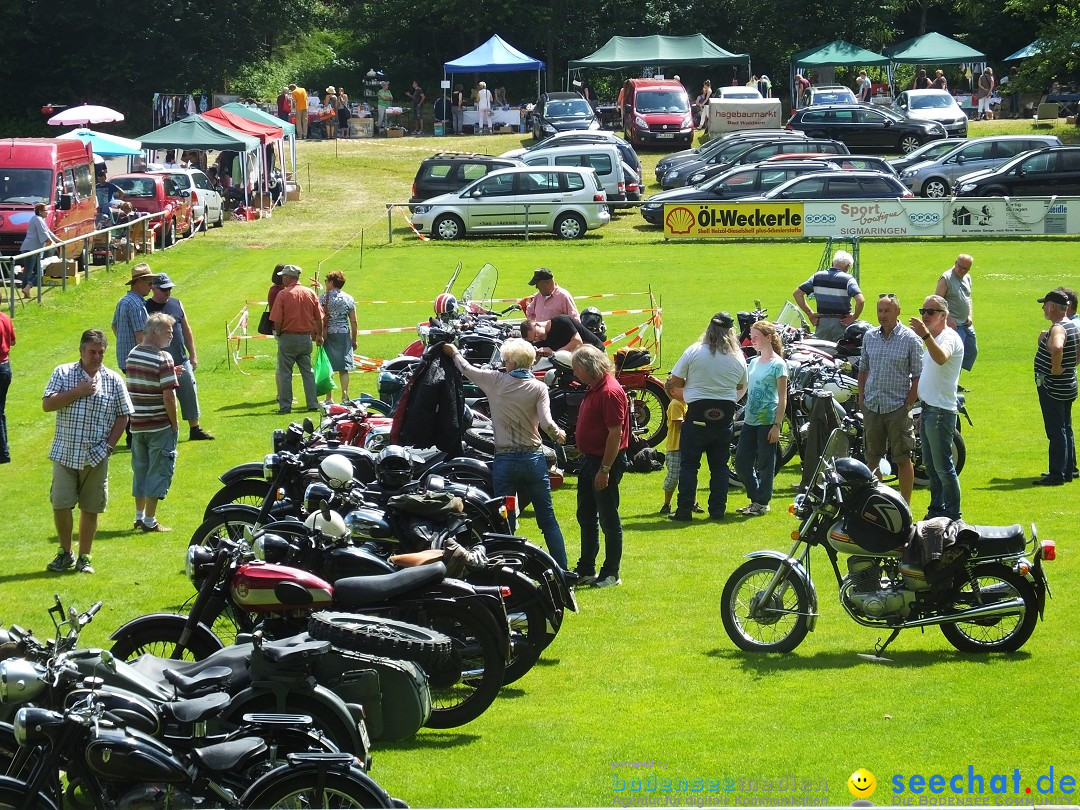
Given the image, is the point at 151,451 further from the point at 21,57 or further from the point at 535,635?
the point at 21,57

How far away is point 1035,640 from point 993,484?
16.3ft

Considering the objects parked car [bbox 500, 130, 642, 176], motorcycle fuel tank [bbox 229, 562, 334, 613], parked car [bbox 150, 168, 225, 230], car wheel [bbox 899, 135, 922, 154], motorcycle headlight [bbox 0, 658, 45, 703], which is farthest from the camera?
car wheel [bbox 899, 135, 922, 154]

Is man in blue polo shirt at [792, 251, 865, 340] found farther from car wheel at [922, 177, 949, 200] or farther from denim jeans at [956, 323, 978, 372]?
car wheel at [922, 177, 949, 200]

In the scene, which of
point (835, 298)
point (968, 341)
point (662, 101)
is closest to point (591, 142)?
point (662, 101)

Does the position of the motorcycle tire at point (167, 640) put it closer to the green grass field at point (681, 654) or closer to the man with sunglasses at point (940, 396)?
the green grass field at point (681, 654)

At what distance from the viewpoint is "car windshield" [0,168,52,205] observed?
1166 inches

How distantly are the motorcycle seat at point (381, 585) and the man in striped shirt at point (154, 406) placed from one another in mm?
4860

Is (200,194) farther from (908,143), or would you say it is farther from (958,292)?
(958,292)

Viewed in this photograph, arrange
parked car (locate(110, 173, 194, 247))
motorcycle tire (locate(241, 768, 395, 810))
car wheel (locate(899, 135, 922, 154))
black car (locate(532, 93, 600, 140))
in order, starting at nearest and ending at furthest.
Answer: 1. motorcycle tire (locate(241, 768, 395, 810))
2. parked car (locate(110, 173, 194, 247))
3. car wheel (locate(899, 135, 922, 154))
4. black car (locate(532, 93, 600, 140))

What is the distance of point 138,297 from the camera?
14406 millimetres

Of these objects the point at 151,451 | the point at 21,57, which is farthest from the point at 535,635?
the point at 21,57

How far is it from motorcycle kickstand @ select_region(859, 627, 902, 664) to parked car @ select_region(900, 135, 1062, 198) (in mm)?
28346

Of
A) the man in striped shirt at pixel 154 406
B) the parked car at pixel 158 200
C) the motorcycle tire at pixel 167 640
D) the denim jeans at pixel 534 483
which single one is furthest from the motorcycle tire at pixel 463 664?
the parked car at pixel 158 200

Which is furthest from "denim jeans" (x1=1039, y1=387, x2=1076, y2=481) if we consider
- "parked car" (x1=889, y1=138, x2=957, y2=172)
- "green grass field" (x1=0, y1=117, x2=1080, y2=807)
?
"parked car" (x1=889, y1=138, x2=957, y2=172)
